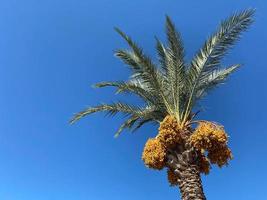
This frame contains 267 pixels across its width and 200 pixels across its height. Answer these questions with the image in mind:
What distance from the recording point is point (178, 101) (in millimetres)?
16828

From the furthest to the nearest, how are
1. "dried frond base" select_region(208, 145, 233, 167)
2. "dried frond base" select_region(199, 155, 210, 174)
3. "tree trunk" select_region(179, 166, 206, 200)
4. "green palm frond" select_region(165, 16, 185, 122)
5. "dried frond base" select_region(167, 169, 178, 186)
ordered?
"green palm frond" select_region(165, 16, 185, 122) < "dried frond base" select_region(167, 169, 178, 186) < "dried frond base" select_region(199, 155, 210, 174) < "dried frond base" select_region(208, 145, 233, 167) < "tree trunk" select_region(179, 166, 206, 200)

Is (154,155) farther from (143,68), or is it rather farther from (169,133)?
(143,68)

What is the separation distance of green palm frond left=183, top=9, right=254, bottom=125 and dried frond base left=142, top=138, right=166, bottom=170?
252cm

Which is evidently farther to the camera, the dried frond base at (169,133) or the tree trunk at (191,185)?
the dried frond base at (169,133)

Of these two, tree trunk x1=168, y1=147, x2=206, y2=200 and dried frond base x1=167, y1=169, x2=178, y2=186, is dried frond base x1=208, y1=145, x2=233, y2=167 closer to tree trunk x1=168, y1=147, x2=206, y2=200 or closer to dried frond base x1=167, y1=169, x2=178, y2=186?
tree trunk x1=168, y1=147, x2=206, y2=200

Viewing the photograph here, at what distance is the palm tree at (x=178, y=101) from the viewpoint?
1543 cm

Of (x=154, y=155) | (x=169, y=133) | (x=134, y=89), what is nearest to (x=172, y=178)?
(x=154, y=155)

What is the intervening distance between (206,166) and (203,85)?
353cm

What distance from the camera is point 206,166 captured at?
15875 mm

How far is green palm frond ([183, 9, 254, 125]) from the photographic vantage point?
17281 millimetres

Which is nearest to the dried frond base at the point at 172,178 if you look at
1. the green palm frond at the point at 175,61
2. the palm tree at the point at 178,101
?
the palm tree at the point at 178,101

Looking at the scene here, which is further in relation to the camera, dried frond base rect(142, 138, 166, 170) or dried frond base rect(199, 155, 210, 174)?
dried frond base rect(199, 155, 210, 174)

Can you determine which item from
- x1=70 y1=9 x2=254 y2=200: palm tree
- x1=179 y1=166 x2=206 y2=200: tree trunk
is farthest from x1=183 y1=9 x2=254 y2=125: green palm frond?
x1=179 y1=166 x2=206 y2=200: tree trunk

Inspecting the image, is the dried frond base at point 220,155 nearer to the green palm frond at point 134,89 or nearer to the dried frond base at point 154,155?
the dried frond base at point 154,155
